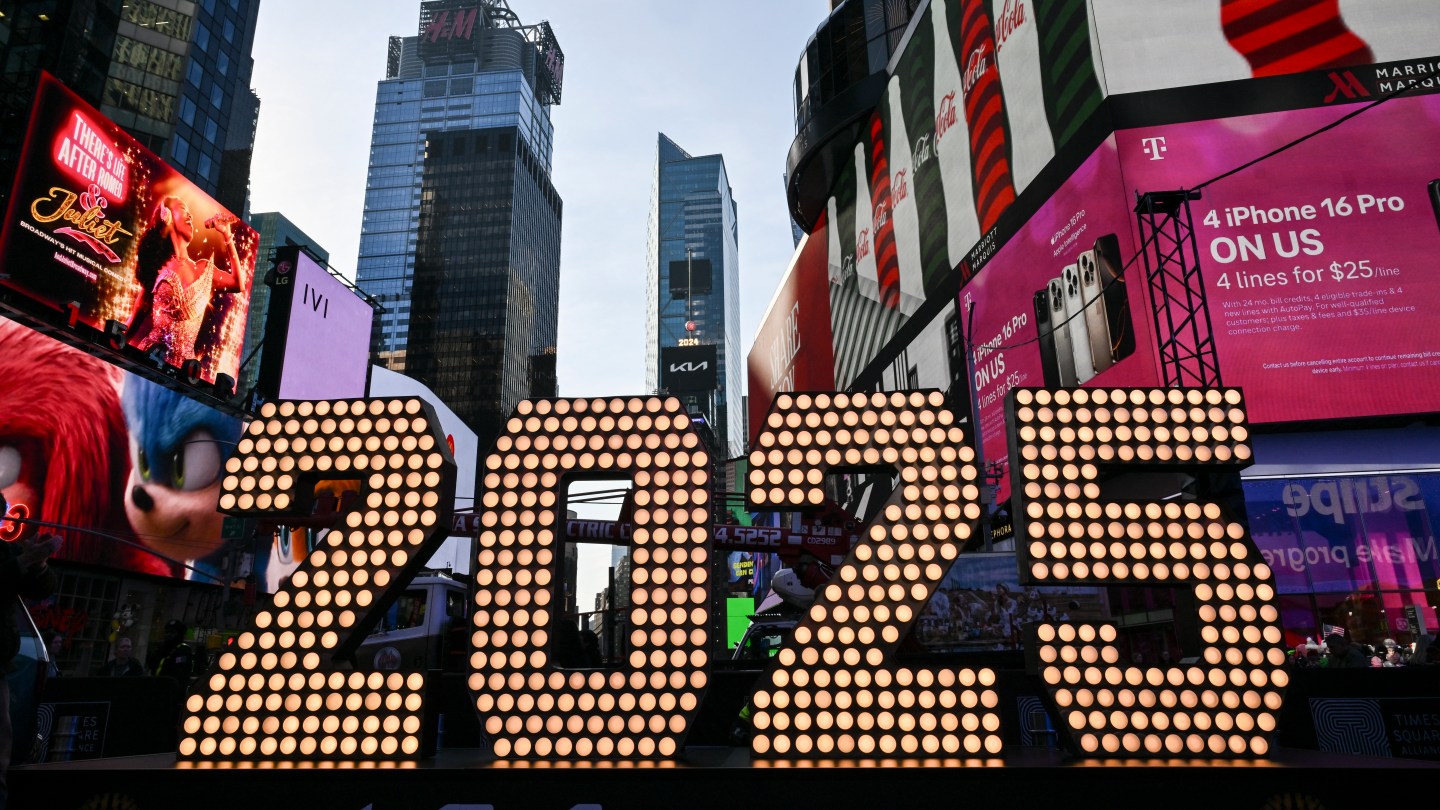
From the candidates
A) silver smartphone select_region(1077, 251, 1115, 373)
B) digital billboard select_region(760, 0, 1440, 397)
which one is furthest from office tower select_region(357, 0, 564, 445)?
silver smartphone select_region(1077, 251, 1115, 373)

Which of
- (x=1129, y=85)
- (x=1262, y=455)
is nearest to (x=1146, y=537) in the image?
(x=1262, y=455)

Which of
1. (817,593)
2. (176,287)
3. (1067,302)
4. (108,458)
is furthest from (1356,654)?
(176,287)

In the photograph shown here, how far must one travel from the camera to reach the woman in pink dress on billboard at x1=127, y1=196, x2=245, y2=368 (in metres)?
31.1

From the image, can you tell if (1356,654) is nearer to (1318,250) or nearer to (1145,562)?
(1318,250)

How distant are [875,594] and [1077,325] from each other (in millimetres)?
15730

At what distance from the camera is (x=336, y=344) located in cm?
4238

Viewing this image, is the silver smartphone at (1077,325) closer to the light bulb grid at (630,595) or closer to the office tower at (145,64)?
the light bulb grid at (630,595)

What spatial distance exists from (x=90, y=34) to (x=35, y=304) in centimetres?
2674

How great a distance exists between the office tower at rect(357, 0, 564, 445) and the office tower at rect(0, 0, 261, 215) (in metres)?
88.9

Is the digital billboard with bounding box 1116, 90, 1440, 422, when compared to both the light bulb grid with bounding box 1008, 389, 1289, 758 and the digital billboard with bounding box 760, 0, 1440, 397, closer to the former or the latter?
the digital billboard with bounding box 760, 0, 1440, 397

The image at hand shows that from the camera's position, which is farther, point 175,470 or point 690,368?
point 690,368

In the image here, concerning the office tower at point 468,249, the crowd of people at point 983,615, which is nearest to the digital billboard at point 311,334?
the crowd of people at point 983,615

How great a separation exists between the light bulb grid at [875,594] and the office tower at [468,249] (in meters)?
142
